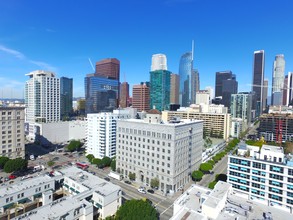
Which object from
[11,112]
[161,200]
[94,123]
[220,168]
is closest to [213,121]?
[220,168]

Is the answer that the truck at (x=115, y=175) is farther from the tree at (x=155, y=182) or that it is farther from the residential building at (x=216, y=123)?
the residential building at (x=216, y=123)

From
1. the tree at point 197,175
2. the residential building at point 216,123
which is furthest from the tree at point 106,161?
the residential building at point 216,123

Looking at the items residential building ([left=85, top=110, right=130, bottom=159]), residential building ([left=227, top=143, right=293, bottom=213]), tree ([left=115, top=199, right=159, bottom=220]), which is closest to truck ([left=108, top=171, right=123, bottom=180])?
residential building ([left=85, top=110, right=130, bottom=159])

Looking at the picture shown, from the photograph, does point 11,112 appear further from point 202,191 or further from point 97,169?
point 202,191

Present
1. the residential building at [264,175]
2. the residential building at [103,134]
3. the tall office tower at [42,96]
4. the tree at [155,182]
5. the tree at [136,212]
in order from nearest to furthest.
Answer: the tree at [136,212] → the residential building at [264,175] → the tree at [155,182] → the residential building at [103,134] → the tall office tower at [42,96]

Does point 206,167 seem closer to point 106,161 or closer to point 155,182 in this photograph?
point 155,182

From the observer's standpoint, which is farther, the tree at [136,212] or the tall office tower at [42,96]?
the tall office tower at [42,96]
